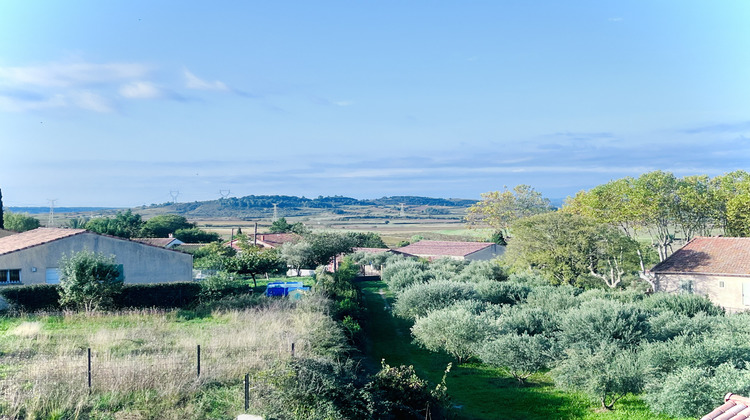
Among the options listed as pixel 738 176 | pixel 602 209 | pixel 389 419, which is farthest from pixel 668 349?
pixel 738 176

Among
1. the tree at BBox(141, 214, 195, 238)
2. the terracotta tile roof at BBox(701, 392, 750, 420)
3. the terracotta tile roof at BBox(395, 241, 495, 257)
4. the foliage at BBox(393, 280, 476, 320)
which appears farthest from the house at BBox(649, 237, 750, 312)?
Answer: the tree at BBox(141, 214, 195, 238)

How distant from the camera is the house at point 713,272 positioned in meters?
33.8

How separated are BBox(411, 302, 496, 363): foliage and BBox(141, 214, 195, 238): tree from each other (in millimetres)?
76234

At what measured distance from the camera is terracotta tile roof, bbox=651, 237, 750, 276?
1351 inches

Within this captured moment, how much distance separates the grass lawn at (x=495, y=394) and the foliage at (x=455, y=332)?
0.49m

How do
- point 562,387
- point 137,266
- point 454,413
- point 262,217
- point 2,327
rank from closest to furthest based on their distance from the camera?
point 454,413 → point 562,387 → point 2,327 → point 137,266 → point 262,217

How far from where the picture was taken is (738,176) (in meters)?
44.8

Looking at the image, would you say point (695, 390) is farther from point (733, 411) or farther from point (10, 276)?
point (10, 276)

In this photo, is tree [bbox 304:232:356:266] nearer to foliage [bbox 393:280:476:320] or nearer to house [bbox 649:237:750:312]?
house [bbox 649:237:750:312]

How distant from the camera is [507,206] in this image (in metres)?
82.8

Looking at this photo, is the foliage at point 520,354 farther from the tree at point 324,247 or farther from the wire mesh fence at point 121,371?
the tree at point 324,247

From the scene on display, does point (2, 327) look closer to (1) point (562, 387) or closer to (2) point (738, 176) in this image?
(1) point (562, 387)

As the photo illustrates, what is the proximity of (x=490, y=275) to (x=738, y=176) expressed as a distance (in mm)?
21601

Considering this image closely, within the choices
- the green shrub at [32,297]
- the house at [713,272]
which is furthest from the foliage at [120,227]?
the house at [713,272]
